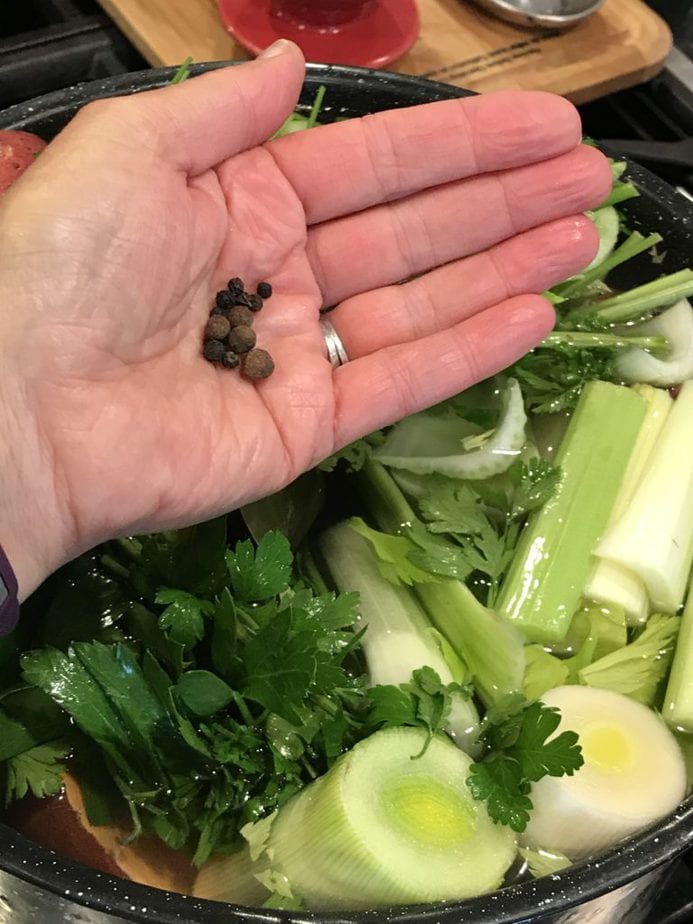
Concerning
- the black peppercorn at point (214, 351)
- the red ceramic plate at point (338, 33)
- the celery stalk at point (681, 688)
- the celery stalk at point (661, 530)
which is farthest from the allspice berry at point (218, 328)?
the red ceramic plate at point (338, 33)

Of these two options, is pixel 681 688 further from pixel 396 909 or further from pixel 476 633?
pixel 396 909

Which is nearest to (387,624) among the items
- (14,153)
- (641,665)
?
(641,665)

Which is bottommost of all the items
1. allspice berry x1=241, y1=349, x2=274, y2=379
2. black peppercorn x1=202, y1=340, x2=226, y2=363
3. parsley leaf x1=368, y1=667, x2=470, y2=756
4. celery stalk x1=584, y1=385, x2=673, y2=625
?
celery stalk x1=584, y1=385, x2=673, y2=625

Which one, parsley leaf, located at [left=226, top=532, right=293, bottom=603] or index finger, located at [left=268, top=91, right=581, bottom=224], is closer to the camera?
parsley leaf, located at [left=226, top=532, right=293, bottom=603]

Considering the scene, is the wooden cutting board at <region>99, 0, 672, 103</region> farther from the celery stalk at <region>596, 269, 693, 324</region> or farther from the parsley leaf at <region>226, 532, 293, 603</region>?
the parsley leaf at <region>226, 532, 293, 603</region>

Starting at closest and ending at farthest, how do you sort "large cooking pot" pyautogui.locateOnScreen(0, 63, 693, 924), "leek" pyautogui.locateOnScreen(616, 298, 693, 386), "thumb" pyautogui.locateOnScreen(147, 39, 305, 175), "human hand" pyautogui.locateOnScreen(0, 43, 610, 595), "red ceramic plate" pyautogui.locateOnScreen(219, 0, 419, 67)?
1. "large cooking pot" pyautogui.locateOnScreen(0, 63, 693, 924)
2. "human hand" pyautogui.locateOnScreen(0, 43, 610, 595)
3. "thumb" pyautogui.locateOnScreen(147, 39, 305, 175)
4. "leek" pyautogui.locateOnScreen(616, 298, 693, 386)
5. "red ceramic plate" pyautogui.locateOnScreen(219, 0, 419, 67)

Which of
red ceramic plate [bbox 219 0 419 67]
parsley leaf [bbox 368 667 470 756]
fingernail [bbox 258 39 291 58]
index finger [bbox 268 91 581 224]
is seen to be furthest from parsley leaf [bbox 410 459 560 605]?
red ceramic plate [bbox 219 0 419 67]

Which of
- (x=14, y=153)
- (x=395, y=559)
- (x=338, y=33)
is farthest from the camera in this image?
(x=338, y=33)

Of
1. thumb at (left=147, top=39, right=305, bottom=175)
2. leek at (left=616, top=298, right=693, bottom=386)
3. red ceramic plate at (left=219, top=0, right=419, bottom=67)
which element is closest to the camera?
thumb at (left=147, top=39, right=305, bottom=175)
